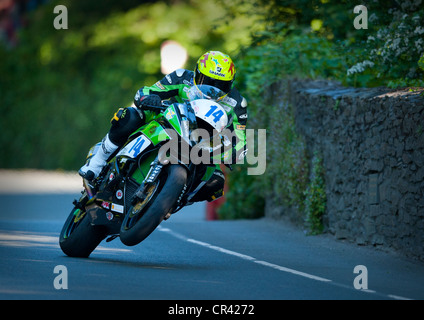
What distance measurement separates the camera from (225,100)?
392 inches

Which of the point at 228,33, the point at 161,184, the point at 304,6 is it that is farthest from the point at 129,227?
the point at 228,33

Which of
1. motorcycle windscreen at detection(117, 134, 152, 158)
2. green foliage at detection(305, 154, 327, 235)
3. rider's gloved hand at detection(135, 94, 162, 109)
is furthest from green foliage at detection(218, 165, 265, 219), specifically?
motorcycle windscreen at detection(117, 134, 152, 158)

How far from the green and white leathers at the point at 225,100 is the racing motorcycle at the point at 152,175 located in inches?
6.6

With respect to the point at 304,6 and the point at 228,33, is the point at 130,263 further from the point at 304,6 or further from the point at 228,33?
the point at 228,33

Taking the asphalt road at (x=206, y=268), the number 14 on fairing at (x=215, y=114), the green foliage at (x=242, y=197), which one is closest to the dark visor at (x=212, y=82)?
the number 14 on fairing at (x=215, y=114)

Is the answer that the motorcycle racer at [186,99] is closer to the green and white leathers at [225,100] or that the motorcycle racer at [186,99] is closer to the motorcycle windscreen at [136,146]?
the green and white leathers at [225,100]

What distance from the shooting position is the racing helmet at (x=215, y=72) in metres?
9.84

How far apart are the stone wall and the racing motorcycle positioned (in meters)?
2.56

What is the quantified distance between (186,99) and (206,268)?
1724 mm

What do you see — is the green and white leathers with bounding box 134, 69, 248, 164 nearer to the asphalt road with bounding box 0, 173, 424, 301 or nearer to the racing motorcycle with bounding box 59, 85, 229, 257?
the racing motorcycle with bounding box 59, 85, 229, 257

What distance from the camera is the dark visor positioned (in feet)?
32.4

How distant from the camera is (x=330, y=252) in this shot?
39.7ft

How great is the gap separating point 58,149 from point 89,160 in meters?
23.4

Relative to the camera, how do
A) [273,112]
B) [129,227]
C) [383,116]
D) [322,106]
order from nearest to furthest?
1. [129,227]
2. [383,116]
3. [322,106]
4. [273,112]
